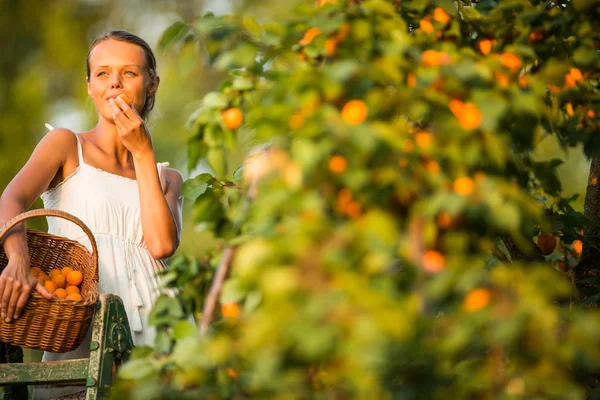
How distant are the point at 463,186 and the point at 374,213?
0.15m

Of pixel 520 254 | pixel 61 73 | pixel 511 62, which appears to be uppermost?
pixel 511 62

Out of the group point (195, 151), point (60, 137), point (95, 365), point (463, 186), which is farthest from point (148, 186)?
point (463, 186)

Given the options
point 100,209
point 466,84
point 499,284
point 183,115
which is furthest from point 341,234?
point 183,115

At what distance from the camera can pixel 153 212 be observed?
6.86 ft

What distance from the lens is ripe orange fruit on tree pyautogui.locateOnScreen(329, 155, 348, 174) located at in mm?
970

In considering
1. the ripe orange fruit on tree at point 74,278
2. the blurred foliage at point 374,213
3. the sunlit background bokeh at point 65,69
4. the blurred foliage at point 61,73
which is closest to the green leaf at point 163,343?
the blurred foliage at point 374,213

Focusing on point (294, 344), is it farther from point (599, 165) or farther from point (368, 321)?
point (599, 165)

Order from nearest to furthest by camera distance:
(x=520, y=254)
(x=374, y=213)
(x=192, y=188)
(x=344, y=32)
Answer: (x=374, y=213), (x=344, y=32), (x=192, y=188), (x=520, y=254)

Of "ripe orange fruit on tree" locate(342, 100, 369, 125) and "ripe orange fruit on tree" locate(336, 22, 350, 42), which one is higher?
"ripe orange fruit on tree" locate(336, 22, 350, 42)

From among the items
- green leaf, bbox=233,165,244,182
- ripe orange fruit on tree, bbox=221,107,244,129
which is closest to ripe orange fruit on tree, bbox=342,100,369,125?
ripe orange fruit on tree, bbox=221,107,244,129

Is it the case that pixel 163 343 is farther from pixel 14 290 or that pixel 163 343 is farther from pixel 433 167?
pixel 14 290

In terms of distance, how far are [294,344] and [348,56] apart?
1.49ft

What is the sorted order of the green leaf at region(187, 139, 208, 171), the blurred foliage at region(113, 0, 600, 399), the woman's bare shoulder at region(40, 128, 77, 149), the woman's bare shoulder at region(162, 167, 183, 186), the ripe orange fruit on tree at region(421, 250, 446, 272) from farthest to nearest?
1. the woman's bare shoulder at region(162, 167, 183, 186)
2. the woman's bare shoulder at region(40, 128, 77, 149)
3. the green leaf at region(187, 139, 208, 171)
4. the ripe orange fruit on tree at region(421, 250, 446, 272)
5. the blurred foliage at region(113, 0, 600, 399)

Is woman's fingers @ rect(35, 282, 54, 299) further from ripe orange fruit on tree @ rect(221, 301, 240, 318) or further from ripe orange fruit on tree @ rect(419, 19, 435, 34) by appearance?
ripe orange fruit on tree @ rect(419, 19, 435, 34)
